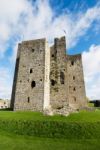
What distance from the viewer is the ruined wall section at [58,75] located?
119 feet

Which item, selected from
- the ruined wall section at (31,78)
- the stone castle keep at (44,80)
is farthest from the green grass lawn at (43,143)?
Answer: the ruined wall section at (31,78)

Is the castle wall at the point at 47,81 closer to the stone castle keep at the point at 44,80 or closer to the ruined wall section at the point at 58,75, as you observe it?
the stone castle keep at the point at 44,80

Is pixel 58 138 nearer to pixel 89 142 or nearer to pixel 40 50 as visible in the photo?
pixel 89 142

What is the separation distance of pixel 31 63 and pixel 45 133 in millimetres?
18313

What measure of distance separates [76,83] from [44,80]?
403 inches

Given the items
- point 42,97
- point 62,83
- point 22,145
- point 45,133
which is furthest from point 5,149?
point 62,83

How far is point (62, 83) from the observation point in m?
37.6

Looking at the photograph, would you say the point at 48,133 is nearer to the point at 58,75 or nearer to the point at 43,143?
the point at 43,143

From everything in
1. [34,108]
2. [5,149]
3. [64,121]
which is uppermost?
[34,108]

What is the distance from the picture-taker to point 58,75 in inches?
1502

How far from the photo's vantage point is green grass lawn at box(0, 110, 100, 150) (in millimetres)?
18091

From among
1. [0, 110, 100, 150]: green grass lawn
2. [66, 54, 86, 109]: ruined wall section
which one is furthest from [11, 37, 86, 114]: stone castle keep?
[0, 110, 100, 150]: green grass lawn

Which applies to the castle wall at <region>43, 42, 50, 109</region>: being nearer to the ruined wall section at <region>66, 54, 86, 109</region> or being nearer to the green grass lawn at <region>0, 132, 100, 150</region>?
the ruined wall section at <region>66, 54, 86, 109</region>

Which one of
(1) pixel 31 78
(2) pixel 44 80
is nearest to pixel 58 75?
(2) pixel 44 80
